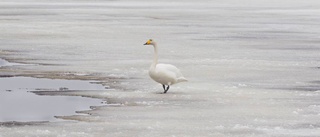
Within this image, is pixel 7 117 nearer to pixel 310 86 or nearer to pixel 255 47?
pixel 310 86

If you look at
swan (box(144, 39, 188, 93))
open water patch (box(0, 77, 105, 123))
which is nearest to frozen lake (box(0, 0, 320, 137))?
swan (box(144, 39, 188, 93))

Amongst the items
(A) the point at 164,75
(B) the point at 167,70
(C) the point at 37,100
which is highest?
(B) the point at 167,70

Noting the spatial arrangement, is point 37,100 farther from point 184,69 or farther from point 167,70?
point 184,69

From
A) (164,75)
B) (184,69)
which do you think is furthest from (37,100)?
(184,69)

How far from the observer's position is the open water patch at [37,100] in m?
11.9

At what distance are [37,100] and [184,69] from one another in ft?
16.5

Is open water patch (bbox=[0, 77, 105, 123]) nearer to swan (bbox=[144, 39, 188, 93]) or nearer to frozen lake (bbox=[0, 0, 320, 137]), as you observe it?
frozen lake (bbox=[0, 0, 320, 137])

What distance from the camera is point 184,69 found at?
704 inches

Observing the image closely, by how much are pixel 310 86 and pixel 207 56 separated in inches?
217

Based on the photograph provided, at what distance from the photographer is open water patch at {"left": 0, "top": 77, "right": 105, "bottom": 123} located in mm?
11943

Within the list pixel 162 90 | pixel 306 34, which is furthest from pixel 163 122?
pixel 306 34

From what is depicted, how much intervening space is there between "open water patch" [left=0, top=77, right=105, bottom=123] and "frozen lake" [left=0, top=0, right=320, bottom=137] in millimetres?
393

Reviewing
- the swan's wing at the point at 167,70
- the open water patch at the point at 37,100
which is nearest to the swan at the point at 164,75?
the swan's wing at the point at 167,70

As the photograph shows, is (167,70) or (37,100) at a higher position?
(167,70)
